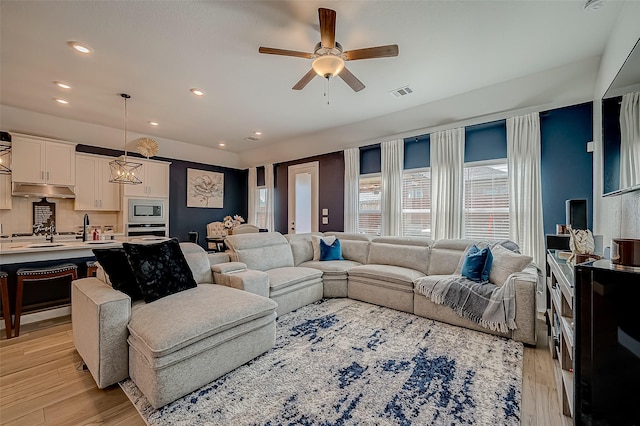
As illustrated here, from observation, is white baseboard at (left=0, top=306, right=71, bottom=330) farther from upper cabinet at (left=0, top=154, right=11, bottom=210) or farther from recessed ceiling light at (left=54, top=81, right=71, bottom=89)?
recessed ceiling light at (left=54, top=81, right=71, bottom=89)

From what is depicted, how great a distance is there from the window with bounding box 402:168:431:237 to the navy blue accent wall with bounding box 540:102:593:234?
1.52 meters

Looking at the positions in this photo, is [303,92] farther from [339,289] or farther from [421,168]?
[339,289]

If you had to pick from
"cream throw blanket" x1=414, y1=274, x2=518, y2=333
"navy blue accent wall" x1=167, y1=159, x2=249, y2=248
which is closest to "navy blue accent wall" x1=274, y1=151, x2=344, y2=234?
"navy blue accent wall" x1=167, y1=159, x2=249, y2=248

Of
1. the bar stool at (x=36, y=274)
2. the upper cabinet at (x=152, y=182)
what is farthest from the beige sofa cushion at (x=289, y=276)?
the upper cabinet at (x=152, y=182)

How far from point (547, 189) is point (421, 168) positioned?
67.5 inches

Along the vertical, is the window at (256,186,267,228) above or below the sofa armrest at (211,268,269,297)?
above

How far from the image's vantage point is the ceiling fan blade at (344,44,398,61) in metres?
2.10

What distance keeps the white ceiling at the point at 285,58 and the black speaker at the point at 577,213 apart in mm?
1465

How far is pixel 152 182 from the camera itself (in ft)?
19.0

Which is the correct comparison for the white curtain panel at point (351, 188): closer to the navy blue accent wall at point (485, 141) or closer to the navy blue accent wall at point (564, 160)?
the navy blue accent wall at point (485, 141)

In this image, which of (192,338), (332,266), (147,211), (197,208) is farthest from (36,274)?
(197,208)

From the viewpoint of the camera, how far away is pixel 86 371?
2.15 metres

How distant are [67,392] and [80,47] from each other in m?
3.08

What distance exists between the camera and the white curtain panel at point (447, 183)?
13.4 feet
